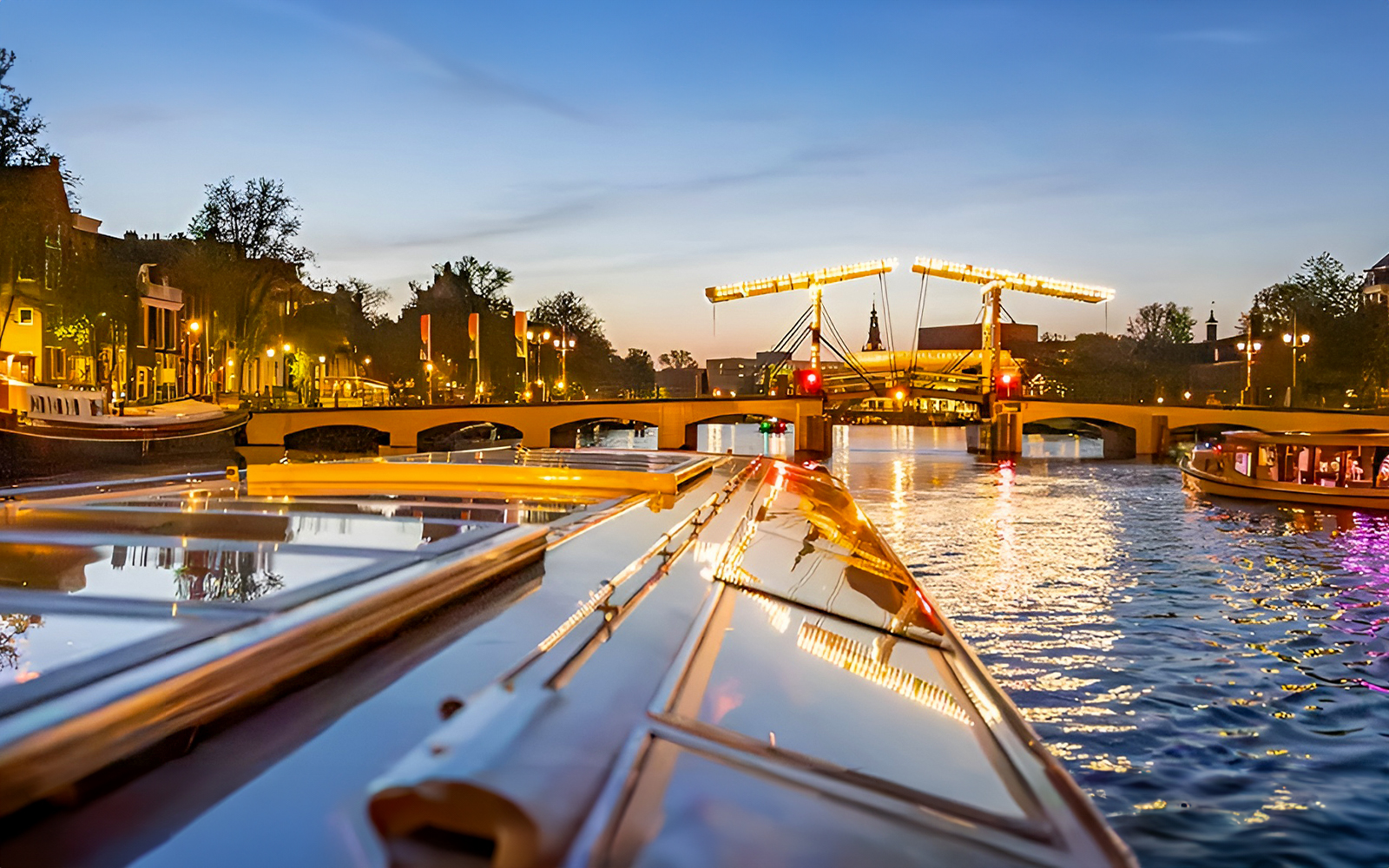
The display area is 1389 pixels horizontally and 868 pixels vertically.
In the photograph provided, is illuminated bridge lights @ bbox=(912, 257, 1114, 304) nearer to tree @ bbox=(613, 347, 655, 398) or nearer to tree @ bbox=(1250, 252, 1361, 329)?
tree @ bbox=(1250, 252, 1361, 329)

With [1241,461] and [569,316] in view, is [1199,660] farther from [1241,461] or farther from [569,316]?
[569,316]

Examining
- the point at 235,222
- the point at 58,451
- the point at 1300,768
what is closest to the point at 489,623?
the point at 1300,768

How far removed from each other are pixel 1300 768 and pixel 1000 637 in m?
3.63

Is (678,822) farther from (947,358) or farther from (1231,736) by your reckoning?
(947,358)

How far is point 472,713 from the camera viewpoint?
1.06 m

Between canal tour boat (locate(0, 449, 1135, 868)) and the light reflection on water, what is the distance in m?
3.16

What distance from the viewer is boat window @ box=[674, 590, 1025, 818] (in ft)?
4.88

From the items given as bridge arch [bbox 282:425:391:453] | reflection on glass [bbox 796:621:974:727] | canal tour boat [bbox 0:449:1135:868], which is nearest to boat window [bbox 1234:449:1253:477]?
canal tour boat [bbox 0:449:1135:868]

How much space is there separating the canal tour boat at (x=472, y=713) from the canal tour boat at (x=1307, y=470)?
23.6m

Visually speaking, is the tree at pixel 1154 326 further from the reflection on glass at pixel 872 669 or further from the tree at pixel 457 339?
the reflection on glass at pixel 872 669

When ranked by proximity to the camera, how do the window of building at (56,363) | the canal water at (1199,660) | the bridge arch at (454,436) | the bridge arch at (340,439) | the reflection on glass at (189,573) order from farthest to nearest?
the bridge arch at (454,436)
the bridge arch at (340,439)
the window of building at (56,363)
the canal water at (1199,660)
the reflection on glass at (189,573)

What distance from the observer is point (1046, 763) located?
152 centimetres

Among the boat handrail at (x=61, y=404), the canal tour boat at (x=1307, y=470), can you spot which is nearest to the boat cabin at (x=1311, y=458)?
the canal tour boat at (x=1307, y=470)

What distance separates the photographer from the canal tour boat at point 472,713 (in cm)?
94
